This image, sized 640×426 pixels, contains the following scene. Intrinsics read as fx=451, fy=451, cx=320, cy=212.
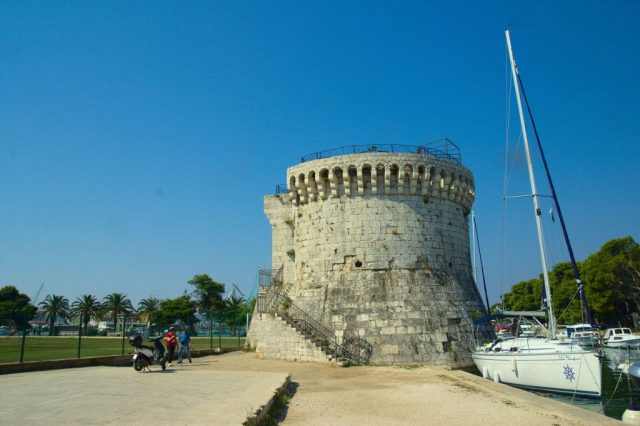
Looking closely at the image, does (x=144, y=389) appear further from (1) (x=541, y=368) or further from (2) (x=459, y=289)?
(2) (x=459, y=289)

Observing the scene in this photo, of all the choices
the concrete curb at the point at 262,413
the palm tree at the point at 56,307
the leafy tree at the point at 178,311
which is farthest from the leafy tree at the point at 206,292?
the concrete curb at the point at 262,413

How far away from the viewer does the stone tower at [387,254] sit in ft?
64.7

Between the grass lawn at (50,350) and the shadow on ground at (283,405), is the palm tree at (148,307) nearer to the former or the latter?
the grass lawn at (50,350)

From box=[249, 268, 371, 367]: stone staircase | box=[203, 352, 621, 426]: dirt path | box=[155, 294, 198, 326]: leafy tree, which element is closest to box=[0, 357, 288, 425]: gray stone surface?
box=[203, 352, 621, 426]: dirt path

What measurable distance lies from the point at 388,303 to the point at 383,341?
5.70 ft

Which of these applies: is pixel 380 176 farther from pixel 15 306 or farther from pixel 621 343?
pixel 15 306

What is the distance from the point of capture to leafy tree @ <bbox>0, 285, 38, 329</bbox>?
2221 inches

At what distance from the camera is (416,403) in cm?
1052

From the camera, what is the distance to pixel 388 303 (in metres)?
20.1

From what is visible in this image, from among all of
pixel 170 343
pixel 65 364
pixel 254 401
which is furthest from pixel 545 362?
pixel 65 364

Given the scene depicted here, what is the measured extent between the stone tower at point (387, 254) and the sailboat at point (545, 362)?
2.28m

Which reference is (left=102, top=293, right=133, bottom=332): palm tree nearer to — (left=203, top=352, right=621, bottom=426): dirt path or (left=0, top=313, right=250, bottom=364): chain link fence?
(left=0, top=313, right=250, bottom=364): chain link fence

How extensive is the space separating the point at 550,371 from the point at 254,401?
11.9 meters

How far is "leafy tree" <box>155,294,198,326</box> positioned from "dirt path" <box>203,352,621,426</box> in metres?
42.9
